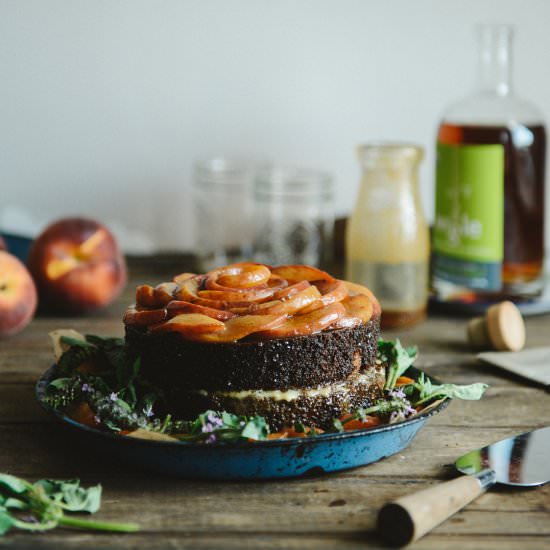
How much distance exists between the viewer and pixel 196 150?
2.20m

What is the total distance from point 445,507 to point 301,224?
112cm

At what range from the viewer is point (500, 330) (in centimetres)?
146

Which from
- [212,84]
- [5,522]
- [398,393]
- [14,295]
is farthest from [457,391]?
[212,84]

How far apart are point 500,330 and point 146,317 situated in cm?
64

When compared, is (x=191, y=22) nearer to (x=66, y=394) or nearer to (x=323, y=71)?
(x=323, y=71)

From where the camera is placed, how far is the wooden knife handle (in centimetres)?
82

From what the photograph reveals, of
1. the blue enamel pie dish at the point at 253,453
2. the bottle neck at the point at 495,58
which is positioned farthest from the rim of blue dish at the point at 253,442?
the bottle neck at the point at 495,58

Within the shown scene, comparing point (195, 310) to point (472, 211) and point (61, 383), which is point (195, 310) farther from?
point (472, 211)

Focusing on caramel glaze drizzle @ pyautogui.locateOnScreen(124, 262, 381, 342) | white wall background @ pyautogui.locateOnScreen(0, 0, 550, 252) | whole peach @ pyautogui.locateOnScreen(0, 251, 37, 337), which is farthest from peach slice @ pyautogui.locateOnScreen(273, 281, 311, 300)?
white wall background @ pyautogui.locateOnScreen(0, 0, 550, 252)

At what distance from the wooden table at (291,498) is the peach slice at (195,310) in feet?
0.57

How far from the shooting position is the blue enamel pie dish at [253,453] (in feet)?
2.98

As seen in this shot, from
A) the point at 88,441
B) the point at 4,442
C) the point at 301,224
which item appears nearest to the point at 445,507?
the point at 88,441

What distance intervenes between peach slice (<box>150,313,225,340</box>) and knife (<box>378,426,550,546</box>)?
0.27m

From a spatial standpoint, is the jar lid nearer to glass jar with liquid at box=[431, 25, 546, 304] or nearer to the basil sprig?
glass jar with liquid at box=[431, 25, 546, 304]
